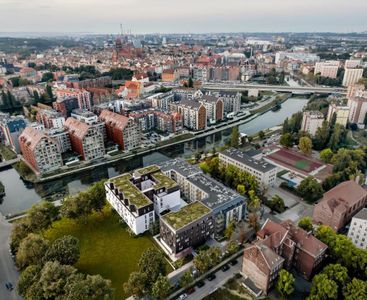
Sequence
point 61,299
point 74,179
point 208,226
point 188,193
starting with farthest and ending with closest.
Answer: point 74,179, point 188,193, point 208,226, point 61,299

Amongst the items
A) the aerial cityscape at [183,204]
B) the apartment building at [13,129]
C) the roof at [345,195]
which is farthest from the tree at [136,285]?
the apartment building at [13,129]

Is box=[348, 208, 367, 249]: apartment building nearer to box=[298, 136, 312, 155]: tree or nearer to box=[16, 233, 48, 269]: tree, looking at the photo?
box=[298, 136, 312, 155]: tree

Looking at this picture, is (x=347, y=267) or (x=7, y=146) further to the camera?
(x=7, y=146)

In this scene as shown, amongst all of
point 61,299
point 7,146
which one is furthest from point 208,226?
point 7,146

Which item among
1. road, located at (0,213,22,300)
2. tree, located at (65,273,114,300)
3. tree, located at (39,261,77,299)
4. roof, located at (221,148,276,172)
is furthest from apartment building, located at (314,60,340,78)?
road, located at (0,213,22,300)

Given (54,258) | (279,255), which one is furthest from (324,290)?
(54,258)

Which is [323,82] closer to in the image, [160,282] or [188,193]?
[188,193]

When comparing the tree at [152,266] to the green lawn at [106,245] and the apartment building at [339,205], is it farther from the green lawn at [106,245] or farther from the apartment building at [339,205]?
the apartment building at [339,205]
